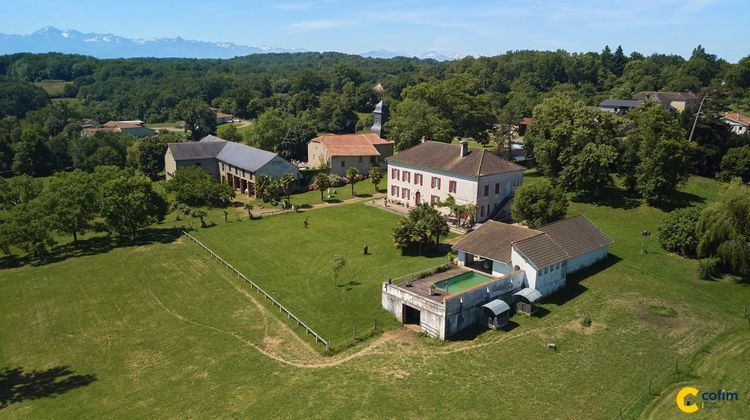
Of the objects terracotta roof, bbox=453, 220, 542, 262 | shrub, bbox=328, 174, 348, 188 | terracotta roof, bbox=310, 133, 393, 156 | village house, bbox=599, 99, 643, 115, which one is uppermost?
village house, bbox=599, 99, 643, 115

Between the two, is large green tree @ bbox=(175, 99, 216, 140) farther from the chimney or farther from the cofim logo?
the cofim logo

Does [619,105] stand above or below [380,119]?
above

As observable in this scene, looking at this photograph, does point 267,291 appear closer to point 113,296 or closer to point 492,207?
point 113,296

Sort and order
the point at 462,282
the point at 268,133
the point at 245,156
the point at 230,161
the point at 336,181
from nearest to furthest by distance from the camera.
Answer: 1. the point at 462,282
2. the point at 336,181
3. the point at 245,156
4. the point at 230,161
5. the point at 268,133

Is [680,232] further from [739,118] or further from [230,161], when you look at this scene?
[230,161]

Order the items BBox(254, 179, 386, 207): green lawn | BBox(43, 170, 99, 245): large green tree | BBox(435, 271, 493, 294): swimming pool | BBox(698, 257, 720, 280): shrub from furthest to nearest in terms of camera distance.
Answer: BBox(254, 179, 386, 207): green lawn
BBox(43, 170, 99, 245): large green tree
BBox(698, 257, 720, 280): shrub
BBox(435, 271, 493, 294): swimming pool

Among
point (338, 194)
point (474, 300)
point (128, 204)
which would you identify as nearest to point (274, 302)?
point (474, 300)

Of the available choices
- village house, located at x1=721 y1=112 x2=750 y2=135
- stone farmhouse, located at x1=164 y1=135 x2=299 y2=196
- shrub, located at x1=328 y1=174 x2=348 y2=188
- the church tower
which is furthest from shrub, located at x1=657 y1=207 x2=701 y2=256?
the church tower
